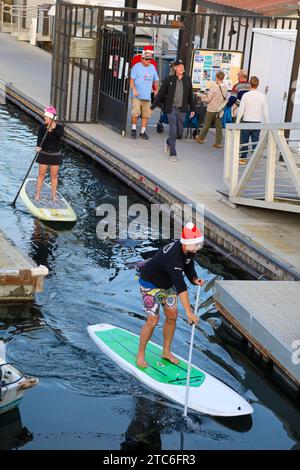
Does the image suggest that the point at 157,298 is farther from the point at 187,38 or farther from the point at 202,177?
the point at 187,38

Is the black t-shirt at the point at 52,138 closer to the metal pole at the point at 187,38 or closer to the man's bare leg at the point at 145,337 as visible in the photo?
the man's bare leg at the point at 145,337

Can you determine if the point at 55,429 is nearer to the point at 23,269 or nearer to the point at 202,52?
the point at 23,269

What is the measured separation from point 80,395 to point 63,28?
13.2 meters

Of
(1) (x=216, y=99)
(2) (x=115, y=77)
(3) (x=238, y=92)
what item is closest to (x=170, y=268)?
(3) (x=238, y=92)

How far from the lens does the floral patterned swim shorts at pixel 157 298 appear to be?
989 centimetres

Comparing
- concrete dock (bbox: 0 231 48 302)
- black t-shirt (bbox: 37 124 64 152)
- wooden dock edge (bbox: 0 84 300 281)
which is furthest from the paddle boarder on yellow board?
concrete dock (bbox: 0 231 48 302)

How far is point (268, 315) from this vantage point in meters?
11.1

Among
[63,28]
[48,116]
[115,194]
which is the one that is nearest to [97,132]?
[63,28]

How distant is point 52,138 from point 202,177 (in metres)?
3.23

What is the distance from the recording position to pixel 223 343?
1129 cm

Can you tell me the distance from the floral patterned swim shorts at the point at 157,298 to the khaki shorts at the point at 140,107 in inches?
421

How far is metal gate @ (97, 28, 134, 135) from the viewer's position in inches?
802

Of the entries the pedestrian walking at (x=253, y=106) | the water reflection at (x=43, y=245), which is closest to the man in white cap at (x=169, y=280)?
the water reflection at (x=43, y=245)

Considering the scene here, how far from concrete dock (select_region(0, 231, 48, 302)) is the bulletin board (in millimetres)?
10908
